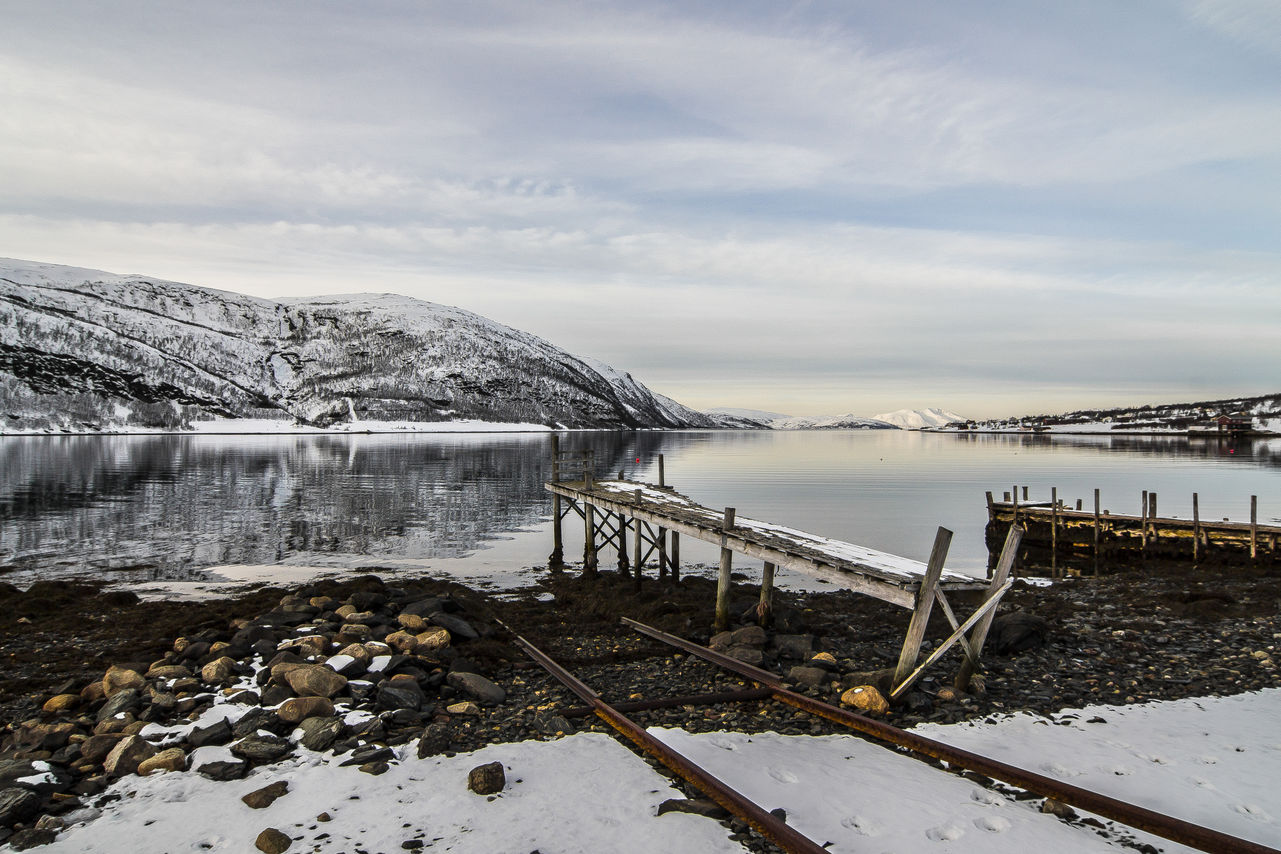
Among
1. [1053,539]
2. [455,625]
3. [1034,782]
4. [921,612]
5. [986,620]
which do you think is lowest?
[1053,539]

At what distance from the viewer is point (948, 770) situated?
8742 millimetres

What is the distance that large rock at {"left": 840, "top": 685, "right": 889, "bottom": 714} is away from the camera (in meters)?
10.6

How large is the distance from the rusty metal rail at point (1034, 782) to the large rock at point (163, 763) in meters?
8.03

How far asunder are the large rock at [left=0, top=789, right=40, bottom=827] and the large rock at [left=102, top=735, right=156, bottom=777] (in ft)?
3.07

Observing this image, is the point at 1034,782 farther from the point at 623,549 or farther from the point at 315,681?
the point at 623,549

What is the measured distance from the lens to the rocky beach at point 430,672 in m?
9.27

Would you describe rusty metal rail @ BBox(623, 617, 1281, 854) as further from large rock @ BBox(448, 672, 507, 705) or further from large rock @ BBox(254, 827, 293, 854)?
large rock @ BBox(254, 827, 293, 854)

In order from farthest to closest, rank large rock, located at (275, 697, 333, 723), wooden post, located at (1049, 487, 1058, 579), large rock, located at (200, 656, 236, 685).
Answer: wooden post, located at (1049, 487, 1058, 579)
large rock, located at (200, 656, 236, 685)
large rock, located at (275, 697, 333, 723)

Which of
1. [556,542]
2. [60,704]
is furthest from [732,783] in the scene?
[556,542]

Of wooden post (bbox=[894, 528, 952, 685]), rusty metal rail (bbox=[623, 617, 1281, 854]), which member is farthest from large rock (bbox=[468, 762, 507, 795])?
wooden post (bbox=[894, 528, 952, 685])

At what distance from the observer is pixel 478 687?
11469 millimetres

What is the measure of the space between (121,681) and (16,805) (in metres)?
3.94

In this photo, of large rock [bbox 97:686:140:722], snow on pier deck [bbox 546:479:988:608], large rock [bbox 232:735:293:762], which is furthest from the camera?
snow on pier deck [bbox 546:479:988:608]

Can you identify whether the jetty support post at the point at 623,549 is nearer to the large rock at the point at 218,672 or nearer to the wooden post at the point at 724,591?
the wooden post at the point at 724,591
